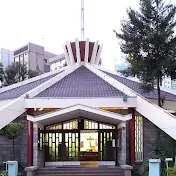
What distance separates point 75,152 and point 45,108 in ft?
10.7

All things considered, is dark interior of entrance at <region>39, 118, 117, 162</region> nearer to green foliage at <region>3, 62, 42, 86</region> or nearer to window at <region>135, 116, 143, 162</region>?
window at <region>135, 116, 143, 162</region>

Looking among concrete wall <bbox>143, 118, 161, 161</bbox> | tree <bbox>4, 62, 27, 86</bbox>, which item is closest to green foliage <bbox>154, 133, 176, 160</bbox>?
concrete wall <bbox>143, 118, 161, 161</bbox>

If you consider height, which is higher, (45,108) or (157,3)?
(157,3)

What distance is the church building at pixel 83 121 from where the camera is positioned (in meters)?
18.0

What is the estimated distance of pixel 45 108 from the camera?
19.4m

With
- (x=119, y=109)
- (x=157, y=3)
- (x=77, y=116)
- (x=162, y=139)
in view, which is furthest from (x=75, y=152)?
(x=157, y=3)

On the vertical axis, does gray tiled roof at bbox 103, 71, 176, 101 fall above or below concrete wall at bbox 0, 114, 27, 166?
above

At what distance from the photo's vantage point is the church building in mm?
18047

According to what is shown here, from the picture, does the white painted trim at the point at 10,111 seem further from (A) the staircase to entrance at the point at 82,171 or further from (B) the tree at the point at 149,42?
(B) the tree at the point at 149,42

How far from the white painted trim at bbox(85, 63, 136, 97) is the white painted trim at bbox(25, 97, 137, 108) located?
0.72 metres

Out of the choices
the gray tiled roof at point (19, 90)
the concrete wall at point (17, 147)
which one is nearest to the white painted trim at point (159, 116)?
the concrete wall at point (17, 147)

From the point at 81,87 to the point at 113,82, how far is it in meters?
1.78

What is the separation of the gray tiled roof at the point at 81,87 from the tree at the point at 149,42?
2.13 m

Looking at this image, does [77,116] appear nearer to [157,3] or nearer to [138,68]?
[138,68]
